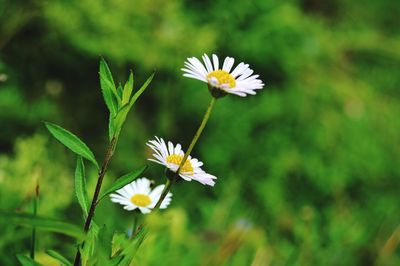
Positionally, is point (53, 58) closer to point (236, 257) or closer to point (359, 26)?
point (236, 257)

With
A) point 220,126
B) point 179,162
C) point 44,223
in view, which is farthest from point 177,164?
point 220,126

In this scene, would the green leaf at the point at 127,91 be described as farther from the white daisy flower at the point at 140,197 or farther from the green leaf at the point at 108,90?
the white daisy flower at the point at 140,197

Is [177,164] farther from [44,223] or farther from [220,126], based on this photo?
[220,126]

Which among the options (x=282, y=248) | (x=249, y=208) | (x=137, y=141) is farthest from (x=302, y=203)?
(x=137, y=141)

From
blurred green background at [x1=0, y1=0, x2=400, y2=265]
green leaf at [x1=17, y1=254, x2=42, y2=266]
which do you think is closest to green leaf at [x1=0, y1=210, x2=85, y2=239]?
green leaf at [x1=17, y1=254, x2=42, y2=266]

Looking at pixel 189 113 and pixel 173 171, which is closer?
pixel 173 171

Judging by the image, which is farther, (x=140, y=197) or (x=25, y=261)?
(x=140, y=197)

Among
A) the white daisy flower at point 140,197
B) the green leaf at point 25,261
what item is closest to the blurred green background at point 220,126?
the white daisy flower at point 140,197

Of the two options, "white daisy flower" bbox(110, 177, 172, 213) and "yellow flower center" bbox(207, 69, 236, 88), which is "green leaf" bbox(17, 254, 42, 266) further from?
"yellow flower center" bbox(207, 69, 236, 88)
